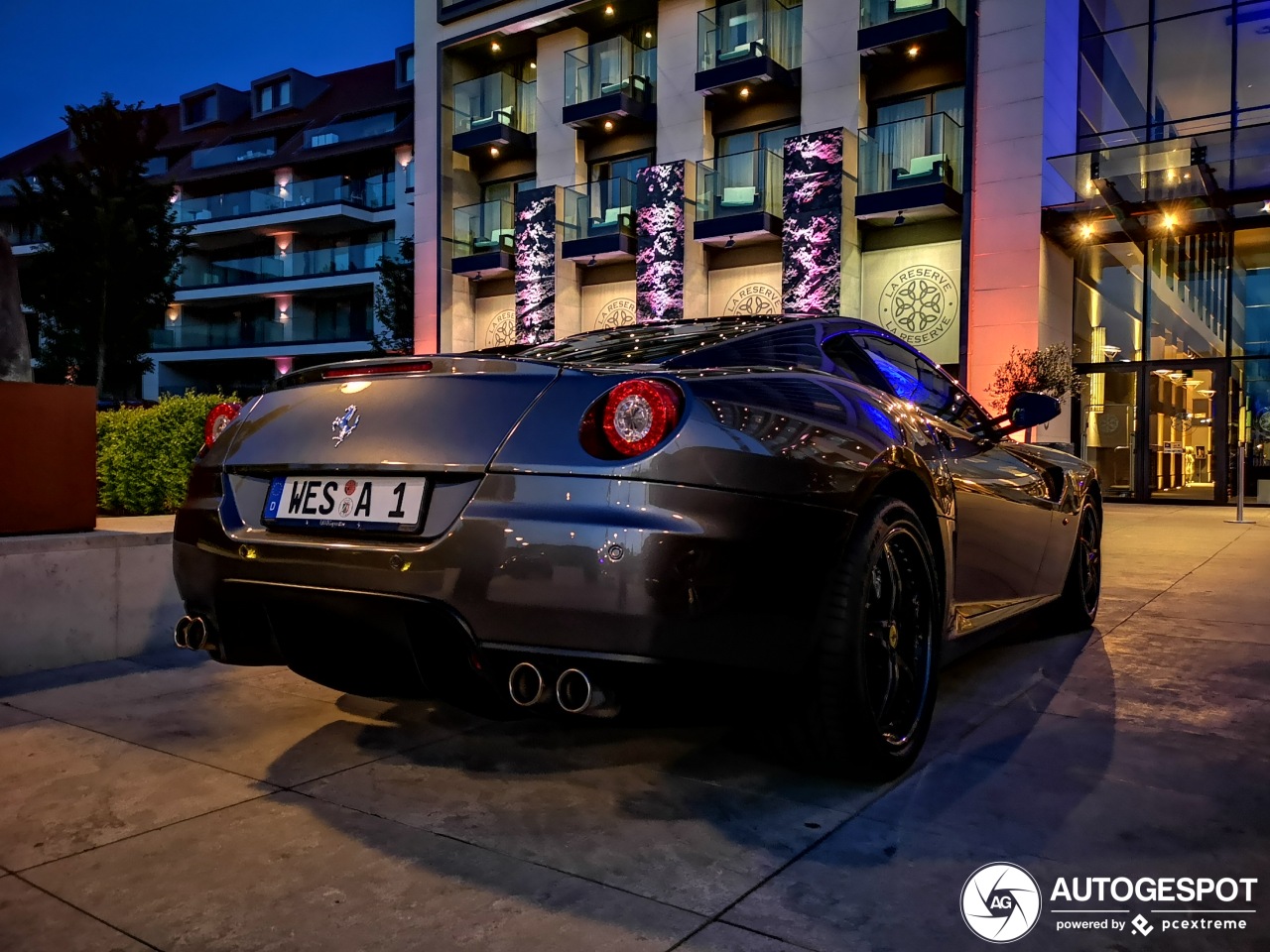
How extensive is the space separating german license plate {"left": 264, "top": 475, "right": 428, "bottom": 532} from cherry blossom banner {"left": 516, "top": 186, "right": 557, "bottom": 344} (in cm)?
2019

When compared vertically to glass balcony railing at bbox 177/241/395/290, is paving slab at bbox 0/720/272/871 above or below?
below

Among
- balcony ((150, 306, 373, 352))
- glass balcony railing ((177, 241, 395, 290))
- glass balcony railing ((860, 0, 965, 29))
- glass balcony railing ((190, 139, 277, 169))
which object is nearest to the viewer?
glass balcony railing ((860, 0, 965, 29))

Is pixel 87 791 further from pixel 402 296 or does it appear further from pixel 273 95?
pixel 273 95

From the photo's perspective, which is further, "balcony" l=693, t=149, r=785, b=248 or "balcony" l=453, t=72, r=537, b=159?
"balcony" l=453, t=72, r=537, b=159

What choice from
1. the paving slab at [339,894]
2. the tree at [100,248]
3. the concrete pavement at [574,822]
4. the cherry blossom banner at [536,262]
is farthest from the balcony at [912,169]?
the tree at [100,248]

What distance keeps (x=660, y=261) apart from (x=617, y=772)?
1861 cm

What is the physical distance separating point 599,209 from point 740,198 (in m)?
3.67

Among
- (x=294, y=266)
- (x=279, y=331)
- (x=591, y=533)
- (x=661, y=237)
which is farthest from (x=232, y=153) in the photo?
(x=591, y=533)

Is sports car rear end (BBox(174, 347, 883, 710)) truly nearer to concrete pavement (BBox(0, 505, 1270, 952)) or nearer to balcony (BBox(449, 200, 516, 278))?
concrete pavement (BBox(0, 505, 1270, 952))

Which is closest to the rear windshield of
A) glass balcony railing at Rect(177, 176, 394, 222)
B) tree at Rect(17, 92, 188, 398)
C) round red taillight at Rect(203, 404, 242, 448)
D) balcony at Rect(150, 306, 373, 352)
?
round red taillight at Rect(203, 404, 242, 448)

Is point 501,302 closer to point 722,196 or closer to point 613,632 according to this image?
point 722,196

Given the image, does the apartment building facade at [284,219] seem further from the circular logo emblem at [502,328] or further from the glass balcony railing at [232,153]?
the circular logo emblem at [502,328]

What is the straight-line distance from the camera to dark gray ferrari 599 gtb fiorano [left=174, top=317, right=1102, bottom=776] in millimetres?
2064

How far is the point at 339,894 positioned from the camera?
6.42ft
